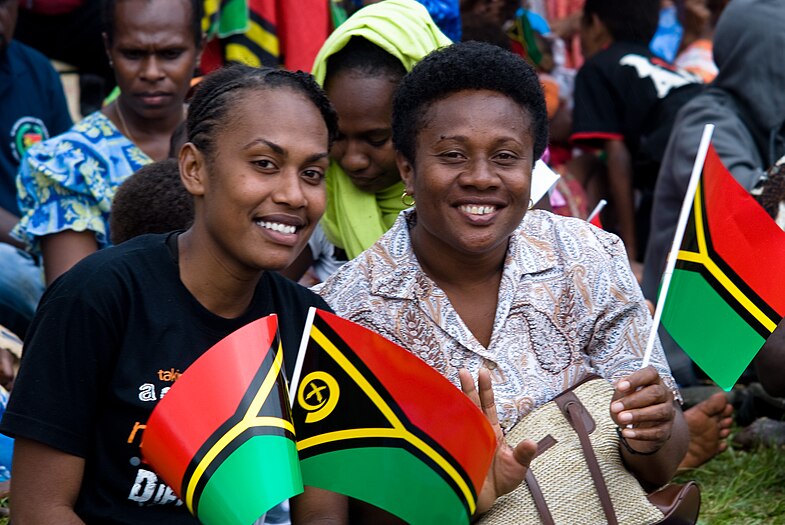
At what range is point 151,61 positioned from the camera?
190 inches

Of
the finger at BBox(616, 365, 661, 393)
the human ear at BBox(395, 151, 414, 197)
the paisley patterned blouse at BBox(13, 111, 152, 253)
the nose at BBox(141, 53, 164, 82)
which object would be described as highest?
the human ear at BBox(395, 151, 414, 197)

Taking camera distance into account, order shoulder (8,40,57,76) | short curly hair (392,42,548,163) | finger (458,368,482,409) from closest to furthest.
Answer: finger (458,368,482,409), short curly hair (392,42,548,163), shoulder (8,40,57,76)

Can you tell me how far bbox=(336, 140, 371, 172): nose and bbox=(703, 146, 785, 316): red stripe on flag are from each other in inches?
45.2

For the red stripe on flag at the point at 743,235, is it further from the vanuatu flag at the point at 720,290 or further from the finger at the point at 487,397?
the finger at the point at 487,397

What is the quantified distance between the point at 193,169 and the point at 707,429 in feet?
7.61

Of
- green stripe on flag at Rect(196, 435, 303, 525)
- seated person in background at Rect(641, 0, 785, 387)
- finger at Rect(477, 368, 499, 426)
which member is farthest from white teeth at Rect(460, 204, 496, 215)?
seated person in background at Rect(641, 0, 785, 387)

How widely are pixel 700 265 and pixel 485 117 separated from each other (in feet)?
2.15

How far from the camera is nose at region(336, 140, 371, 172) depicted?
3928 mm

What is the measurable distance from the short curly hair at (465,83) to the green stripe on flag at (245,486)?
1.15m

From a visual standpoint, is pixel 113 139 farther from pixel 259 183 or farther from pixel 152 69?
pixel 259 183

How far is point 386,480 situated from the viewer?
271cm

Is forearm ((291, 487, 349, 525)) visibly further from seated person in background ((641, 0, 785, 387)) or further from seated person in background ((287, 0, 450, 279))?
seated person in background ((641, 0, 785, 387))

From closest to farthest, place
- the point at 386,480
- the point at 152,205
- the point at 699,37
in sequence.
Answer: the point at 386,480, the point at 152,205, the point at 699,37

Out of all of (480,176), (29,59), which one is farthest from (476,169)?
(29,59)
